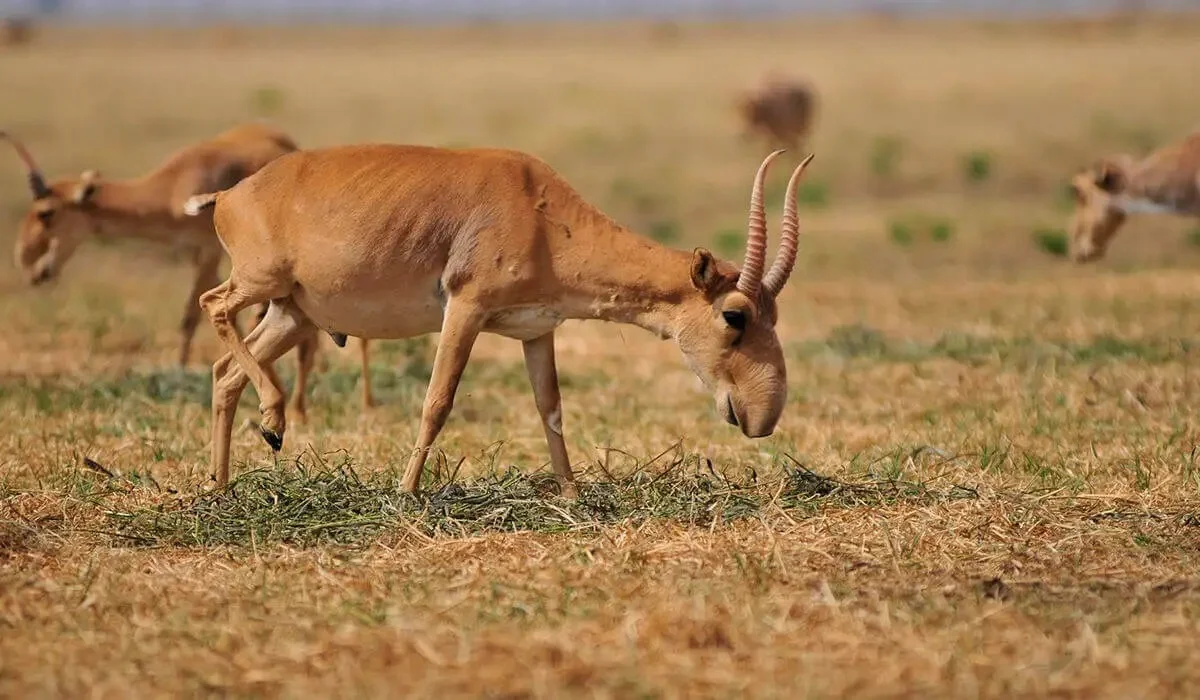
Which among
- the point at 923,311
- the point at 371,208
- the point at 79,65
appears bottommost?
the point at 79,65

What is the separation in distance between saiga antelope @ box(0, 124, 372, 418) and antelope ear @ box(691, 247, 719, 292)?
6.64m

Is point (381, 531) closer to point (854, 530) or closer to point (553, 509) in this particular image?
point (553, 509)

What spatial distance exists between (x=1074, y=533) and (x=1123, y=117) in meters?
27.5

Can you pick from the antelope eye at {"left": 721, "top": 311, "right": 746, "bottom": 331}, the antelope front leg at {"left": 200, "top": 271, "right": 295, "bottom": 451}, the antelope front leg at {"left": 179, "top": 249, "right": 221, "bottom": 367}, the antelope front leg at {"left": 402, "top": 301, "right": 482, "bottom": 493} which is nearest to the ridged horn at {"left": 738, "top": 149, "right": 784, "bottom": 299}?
the antelope eye at {"left": 721, "top": 311, "right": 746, "bottom": 331}

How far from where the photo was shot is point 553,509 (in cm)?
855

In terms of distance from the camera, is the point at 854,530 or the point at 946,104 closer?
the point at 854,530

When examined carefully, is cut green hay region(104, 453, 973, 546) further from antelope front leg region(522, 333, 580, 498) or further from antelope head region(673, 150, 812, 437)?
antelope head region(673, 150, 812, 437)

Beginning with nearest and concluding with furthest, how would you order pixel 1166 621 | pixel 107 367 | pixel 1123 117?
pixel 1166 621, pixel 107 367, pixel 1123 117

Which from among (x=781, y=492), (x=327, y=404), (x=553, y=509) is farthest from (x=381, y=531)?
(x=327, y=404)

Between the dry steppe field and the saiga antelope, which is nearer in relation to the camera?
the dry steppe field

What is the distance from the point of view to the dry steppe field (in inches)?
248

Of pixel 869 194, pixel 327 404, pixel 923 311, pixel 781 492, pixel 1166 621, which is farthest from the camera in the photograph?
pixel 869 194

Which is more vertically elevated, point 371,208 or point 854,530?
point 371,208

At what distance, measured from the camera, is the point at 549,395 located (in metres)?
9.31
